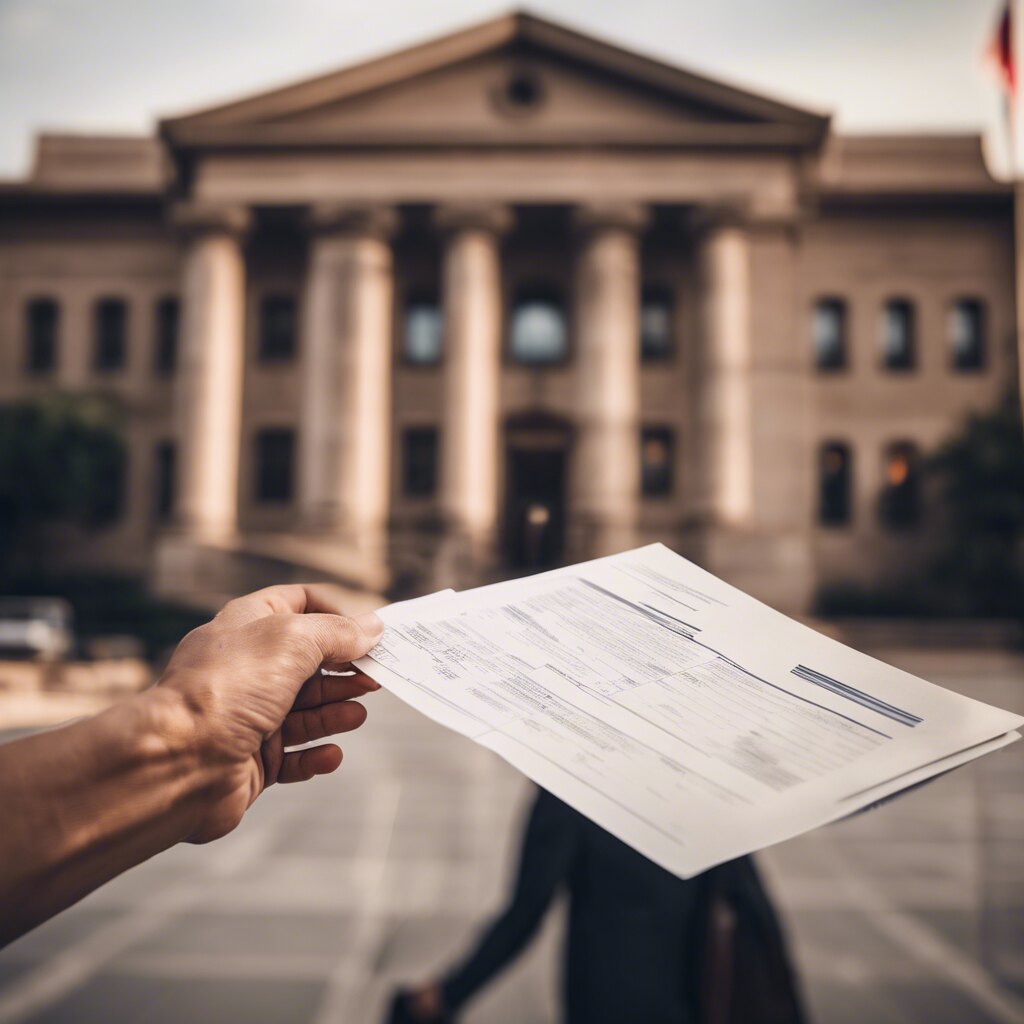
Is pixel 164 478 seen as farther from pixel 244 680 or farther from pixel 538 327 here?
pixel 244 680

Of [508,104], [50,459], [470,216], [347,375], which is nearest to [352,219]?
[470,216]

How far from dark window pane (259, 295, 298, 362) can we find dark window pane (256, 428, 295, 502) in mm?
2609

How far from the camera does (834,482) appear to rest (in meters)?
32.9

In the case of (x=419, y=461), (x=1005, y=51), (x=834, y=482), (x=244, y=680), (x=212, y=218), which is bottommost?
(x=244, y=680)

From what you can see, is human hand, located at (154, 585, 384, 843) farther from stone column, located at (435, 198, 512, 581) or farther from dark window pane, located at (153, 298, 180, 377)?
dark window pane, located at (153, 298, 180, 377)

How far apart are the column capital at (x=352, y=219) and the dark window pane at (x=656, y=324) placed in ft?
28.4

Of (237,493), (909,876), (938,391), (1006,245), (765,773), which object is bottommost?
(909,876)

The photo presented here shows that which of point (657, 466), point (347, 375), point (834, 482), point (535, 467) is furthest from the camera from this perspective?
point (834, 482)

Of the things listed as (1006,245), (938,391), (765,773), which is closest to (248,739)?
(765,773)

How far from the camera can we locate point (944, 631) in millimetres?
23578

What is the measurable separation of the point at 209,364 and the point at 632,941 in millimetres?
27835

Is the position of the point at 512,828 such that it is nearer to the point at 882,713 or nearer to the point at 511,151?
the point at 882,713

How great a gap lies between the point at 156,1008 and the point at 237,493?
2776cm

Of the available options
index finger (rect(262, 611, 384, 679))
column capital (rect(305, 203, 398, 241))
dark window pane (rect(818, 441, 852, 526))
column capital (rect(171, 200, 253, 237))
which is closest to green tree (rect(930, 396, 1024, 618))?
dark window pane (rect(818, 441, 852, 526))
